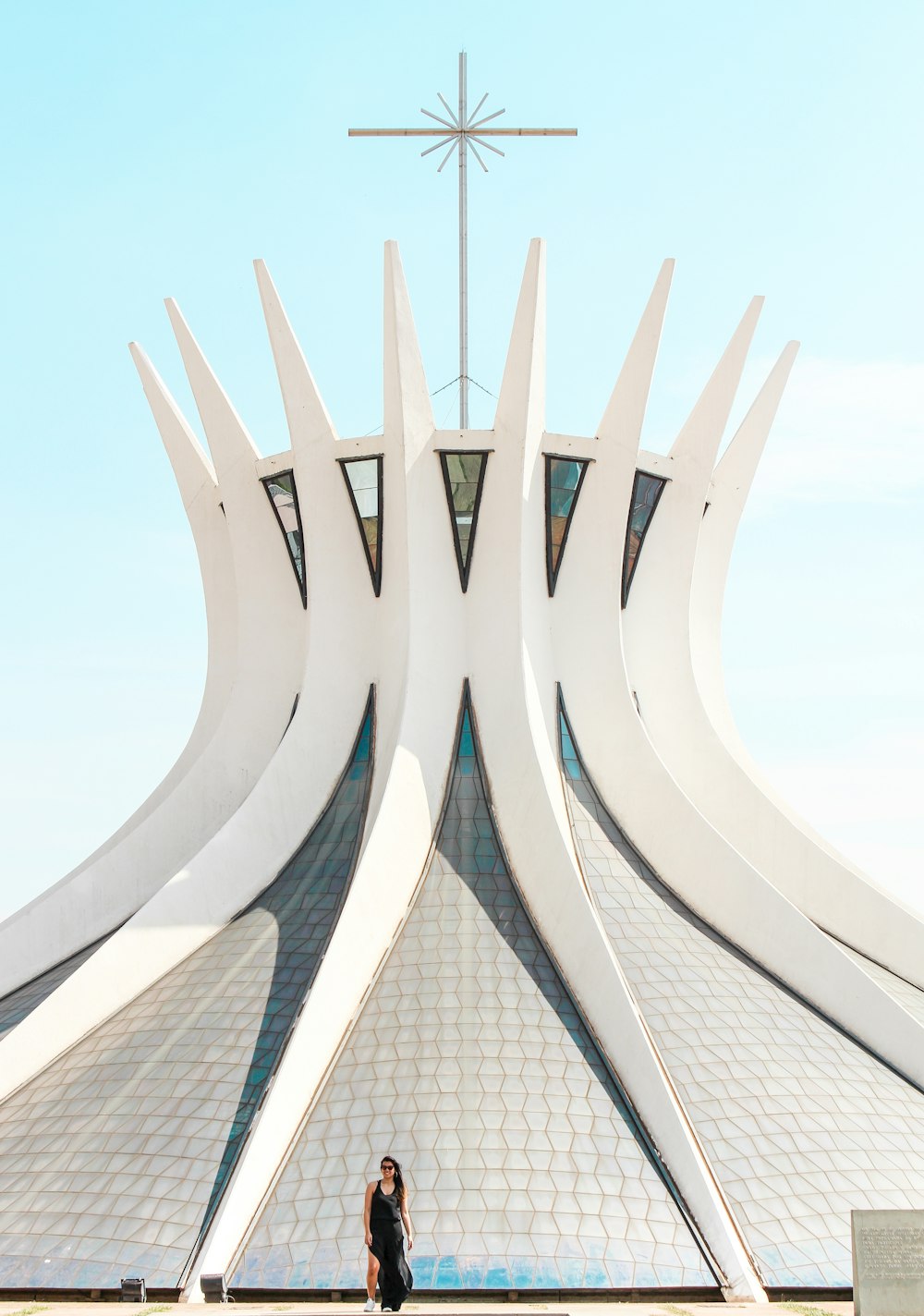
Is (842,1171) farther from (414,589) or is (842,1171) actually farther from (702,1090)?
(414,589)

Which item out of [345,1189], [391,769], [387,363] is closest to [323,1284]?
[345,1189]

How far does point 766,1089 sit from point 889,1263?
18.9 ft

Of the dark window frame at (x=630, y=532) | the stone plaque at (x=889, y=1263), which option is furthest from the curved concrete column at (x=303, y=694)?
the stone plaque at (x=889, y=1263)

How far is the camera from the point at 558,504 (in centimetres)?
2206

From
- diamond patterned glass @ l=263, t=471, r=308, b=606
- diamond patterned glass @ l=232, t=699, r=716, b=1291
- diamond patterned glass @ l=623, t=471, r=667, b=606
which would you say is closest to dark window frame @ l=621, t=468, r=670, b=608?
diamond patterned glass @ l=623, t=471, r=667, b=606

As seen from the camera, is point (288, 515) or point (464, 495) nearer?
point (464, 495)

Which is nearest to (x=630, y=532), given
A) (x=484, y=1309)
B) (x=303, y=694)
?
(x=303, y=694)

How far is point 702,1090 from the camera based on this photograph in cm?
1578

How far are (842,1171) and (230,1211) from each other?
695 centimetres

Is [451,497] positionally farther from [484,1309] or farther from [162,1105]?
[484,1309]

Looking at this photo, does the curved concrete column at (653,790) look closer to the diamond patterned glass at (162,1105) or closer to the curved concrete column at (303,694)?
the curved concrete column at (303,694)

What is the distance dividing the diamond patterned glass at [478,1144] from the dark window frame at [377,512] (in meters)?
6.15

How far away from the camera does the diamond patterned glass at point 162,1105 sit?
13812mm

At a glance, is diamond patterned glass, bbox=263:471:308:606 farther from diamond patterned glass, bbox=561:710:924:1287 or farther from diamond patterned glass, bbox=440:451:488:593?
diamond patterned glass, bbox=561:710:924:1287
